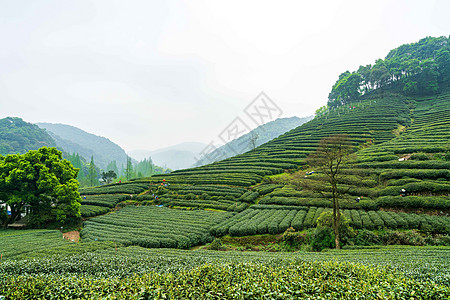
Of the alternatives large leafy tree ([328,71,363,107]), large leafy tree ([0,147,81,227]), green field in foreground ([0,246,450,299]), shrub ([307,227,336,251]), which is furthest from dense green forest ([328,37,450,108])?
large leafy tree ([0,147,81,227])

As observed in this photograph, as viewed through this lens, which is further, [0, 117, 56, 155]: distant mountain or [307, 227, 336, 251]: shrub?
[0, 117, 56, 155]: distant mountain

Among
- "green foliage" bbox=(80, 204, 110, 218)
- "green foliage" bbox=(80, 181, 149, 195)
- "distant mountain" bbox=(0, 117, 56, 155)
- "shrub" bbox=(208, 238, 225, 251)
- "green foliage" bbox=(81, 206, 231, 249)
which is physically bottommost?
"shrub" bbox=(208, 238, 225, 251)

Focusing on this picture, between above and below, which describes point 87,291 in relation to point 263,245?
above

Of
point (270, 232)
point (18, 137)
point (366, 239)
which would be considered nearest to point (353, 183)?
point (366, 239)

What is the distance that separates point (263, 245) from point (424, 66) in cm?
7893

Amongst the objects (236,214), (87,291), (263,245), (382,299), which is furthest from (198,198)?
(382,299)

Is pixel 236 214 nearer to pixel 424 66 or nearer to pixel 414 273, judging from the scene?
pixel 414 273

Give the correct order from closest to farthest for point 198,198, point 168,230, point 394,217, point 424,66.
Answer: point 394,217 < point 168,230 < point 198,198 < point 424,66

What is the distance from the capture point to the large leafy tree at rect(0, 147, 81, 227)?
22.4 metres

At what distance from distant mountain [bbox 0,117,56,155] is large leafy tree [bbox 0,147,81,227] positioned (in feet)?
333

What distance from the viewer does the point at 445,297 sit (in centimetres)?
464

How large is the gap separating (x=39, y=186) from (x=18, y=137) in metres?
120

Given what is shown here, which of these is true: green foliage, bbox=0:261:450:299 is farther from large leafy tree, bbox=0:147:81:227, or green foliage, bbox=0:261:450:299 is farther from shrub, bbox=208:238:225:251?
large leafy tree, bbox=0:147:81:227

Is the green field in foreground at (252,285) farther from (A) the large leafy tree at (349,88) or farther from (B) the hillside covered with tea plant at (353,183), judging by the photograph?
(A) the large leafy tree at (349,88)
